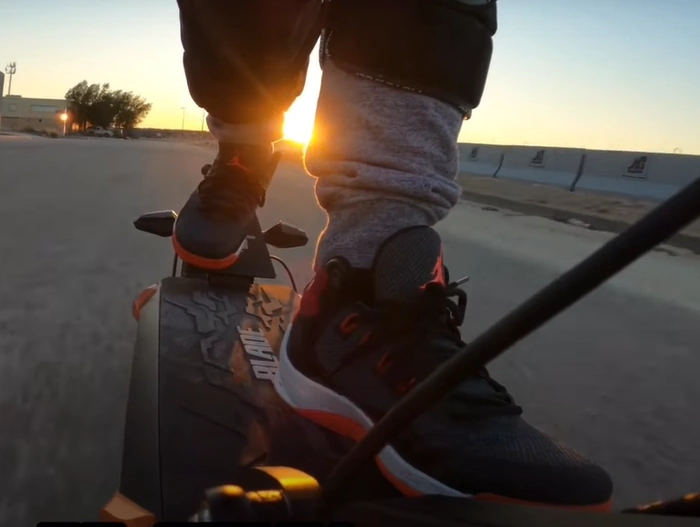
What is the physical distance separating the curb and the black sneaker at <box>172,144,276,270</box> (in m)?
2.64

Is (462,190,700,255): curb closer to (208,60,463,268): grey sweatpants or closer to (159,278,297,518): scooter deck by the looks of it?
(159,278,297,518): scooter deck

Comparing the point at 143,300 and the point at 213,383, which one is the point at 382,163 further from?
the point at 143,300

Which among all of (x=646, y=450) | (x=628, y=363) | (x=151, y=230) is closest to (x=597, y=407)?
(x=646, y=450)

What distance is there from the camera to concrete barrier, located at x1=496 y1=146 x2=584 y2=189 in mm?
9359

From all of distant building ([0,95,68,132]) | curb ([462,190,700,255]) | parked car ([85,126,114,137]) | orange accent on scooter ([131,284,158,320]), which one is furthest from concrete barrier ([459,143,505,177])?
distant building ([0,95,68,132])

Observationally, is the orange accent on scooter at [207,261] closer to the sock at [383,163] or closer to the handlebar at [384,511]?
the sock at [383,163]

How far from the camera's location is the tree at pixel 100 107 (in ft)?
159

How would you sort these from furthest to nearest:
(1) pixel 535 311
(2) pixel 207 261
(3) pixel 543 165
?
(3) pixel 543 165, (2) pixel 207 261, (1) pixel 535 311

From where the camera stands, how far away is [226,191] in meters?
1.25

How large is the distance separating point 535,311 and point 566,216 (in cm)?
448

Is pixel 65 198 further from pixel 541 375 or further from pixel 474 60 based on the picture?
pixel 474 60

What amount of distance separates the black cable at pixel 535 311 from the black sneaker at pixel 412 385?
0.16 m

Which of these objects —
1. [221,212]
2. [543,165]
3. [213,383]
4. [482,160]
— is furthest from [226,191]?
[482,160]

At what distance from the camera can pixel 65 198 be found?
9.66ft
